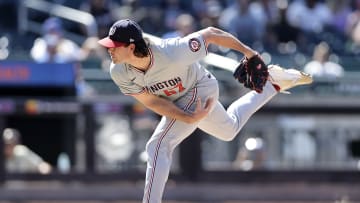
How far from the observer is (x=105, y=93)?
11039mm

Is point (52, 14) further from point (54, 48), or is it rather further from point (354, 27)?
point (354, 27)

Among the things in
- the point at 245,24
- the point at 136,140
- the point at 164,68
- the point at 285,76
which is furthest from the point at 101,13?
the point at 164,68

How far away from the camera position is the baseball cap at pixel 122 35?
19.5ft

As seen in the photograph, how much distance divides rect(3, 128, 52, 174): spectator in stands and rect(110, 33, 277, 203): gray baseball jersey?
13.9ft

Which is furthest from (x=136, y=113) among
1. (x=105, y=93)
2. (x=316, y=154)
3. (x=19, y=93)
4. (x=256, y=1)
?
(x=256, y=1)

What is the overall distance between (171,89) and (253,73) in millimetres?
630

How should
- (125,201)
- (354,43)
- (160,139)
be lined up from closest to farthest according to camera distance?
1. (160,139)
2. (125,201)
3. (354,43)

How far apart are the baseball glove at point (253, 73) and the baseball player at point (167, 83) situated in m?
0.07

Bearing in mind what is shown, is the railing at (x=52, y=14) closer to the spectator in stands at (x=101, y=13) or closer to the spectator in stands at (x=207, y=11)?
the spectator in stands at (x=101, y=13)

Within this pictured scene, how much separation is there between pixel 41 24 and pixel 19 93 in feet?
6.62

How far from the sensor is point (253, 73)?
22.0 feet

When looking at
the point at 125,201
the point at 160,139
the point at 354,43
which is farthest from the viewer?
the point at 354,43

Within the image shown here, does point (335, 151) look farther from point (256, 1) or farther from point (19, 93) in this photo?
point (19, 93)

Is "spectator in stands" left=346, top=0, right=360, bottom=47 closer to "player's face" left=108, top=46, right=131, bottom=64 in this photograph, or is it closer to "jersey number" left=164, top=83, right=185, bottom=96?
"jersey number" left=164, top=83, right=185, bottom=96
